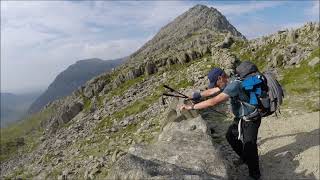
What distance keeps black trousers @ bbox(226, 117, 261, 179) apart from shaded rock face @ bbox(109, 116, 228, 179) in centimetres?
117

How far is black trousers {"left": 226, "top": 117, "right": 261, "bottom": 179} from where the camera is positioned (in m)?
15.9

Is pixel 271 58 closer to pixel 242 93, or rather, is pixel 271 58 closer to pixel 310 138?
pixel 310 138

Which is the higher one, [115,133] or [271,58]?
[271,58]

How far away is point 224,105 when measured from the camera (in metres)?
27.9

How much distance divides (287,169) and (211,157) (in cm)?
478

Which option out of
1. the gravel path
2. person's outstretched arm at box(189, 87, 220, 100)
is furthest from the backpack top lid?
the gravel path

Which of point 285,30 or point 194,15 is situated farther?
point 194,15

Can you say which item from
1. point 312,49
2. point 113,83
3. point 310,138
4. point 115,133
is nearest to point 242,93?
point 310,138

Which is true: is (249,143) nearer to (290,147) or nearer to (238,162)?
(238,162)

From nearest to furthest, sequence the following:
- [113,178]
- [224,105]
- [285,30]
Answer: [113,178]
[224,105]
[285,30]

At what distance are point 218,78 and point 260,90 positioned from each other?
4.67 feet

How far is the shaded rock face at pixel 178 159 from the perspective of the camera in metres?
11.3

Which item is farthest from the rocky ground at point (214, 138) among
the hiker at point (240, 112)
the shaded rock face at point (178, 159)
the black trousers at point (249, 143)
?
the hiker at point (240, 112)

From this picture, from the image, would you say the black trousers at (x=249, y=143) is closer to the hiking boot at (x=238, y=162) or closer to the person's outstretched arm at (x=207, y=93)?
the hiking boot at (x=238, y=162)
